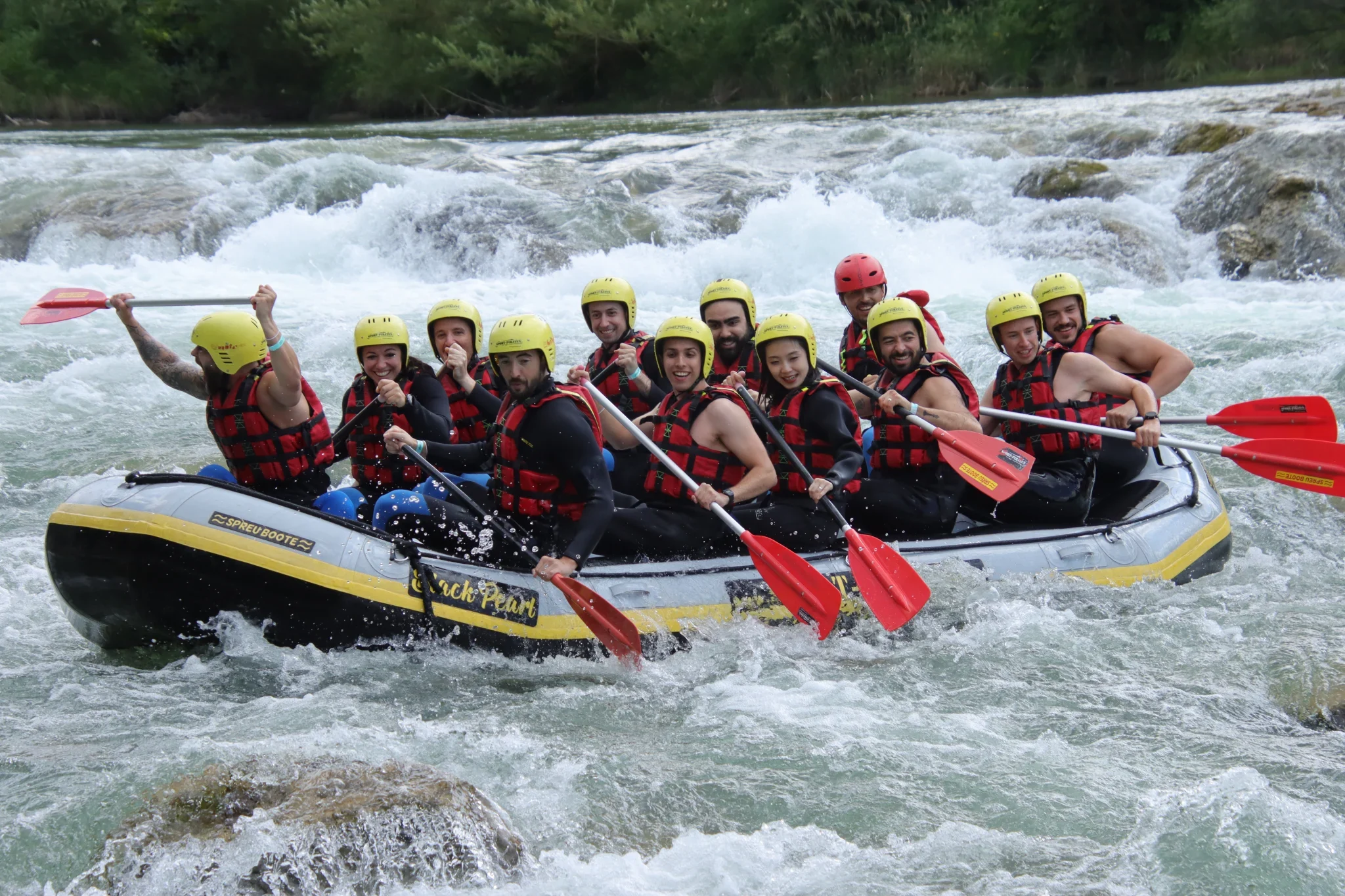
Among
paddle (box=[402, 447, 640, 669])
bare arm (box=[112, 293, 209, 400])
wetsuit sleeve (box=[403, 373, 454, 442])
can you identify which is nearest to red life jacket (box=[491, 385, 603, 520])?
paddle (box=[402, 447, 640, 669])

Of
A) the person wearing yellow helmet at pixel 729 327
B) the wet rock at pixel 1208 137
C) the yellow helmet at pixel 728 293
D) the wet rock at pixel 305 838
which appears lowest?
the wet rock at pixel 305 838

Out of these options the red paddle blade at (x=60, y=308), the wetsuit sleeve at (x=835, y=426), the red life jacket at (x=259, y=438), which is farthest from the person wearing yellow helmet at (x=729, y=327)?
the red paddle blade at (x=60, y=308)

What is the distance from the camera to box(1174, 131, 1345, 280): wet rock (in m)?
12.0

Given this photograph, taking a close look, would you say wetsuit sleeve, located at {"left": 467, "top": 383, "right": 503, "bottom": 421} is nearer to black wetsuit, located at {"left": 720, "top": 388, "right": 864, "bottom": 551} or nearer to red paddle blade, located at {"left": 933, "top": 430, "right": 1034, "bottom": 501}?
black wetsuit, located at {"left": 720, "top": 388, "right": 864, "bottom": 551}

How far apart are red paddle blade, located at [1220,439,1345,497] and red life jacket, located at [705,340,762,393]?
7.44ft

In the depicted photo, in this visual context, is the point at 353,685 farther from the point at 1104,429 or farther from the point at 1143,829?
the point at 1104,429

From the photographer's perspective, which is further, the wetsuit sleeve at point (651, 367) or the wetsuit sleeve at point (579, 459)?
the wetsuit sleeve at point (651, 367)

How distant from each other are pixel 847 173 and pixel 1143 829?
12.2m

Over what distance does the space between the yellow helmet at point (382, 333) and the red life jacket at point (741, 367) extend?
1.39 meters

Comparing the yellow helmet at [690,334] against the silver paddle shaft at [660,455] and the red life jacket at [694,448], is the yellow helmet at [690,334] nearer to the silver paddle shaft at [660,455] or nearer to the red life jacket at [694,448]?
the red life jacket at [694,448]

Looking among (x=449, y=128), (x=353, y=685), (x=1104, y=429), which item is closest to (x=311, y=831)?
(x=353, y=685)

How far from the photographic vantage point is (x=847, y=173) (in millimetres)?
15258

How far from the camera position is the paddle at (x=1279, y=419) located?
6.37 m

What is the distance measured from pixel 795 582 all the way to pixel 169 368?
2.74m
